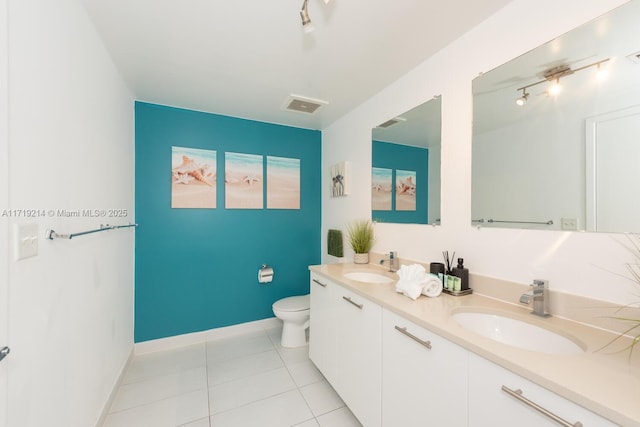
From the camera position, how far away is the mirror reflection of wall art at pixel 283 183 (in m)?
2.84

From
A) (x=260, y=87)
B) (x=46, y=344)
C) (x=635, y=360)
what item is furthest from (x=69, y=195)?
(x=635, y=360)

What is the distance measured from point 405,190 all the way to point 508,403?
4.72 feet

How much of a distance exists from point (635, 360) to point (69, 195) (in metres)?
2.17

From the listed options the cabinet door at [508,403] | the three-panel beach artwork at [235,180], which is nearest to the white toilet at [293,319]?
the three-panel beach artwork at [235,180]

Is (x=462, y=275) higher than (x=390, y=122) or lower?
lower

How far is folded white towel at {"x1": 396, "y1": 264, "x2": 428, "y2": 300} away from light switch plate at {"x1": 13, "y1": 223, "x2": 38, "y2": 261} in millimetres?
1538

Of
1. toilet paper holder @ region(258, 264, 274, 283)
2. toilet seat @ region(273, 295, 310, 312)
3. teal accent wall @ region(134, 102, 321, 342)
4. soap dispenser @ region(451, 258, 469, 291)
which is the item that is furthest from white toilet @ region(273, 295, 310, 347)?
soap dispenser @ region(451, 258, 469, 291)

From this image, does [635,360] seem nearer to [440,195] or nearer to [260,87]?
[440,195]

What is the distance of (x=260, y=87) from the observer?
2070mm

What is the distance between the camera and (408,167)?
6.40 ft

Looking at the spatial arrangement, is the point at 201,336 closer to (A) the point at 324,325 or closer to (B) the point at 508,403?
(A) the point at 324,325

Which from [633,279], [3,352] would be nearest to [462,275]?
[633,279]

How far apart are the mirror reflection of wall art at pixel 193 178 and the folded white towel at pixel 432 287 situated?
215 centimetres

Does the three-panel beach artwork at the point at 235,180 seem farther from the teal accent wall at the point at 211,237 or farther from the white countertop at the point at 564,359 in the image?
the white countertop at the point at 564,359
